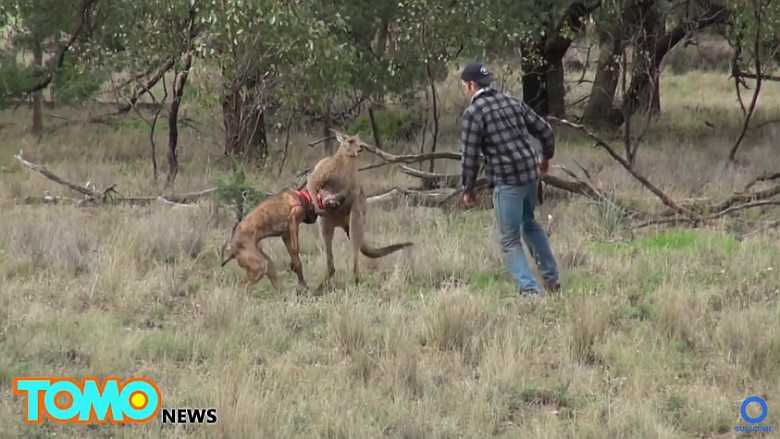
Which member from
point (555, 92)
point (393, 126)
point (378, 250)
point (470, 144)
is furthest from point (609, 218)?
point (555, 92)

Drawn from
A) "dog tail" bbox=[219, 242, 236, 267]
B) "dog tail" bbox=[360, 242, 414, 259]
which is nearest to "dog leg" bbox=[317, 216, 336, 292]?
"dog tail" bbox=[360, 242, 414, 259]

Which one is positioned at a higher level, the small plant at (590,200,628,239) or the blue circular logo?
the small plant at (590,200,628,239)

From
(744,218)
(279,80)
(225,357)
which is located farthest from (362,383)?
(279,80)

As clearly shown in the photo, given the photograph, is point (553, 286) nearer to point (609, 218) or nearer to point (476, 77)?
point (476, 77)

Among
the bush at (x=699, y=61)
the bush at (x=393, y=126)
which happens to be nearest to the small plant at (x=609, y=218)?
the bush at (x=393, y=126)

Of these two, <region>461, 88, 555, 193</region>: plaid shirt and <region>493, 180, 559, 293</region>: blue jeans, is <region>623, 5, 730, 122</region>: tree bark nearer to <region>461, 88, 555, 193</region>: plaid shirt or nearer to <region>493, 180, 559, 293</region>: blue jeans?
<region>493, 180, 559, 293</region>: blue jeans

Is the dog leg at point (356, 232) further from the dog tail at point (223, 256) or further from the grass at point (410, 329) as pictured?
the dog tail at point (223, 256)

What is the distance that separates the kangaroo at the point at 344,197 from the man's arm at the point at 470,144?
1196 millimetres

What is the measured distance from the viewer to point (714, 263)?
10.0 metres

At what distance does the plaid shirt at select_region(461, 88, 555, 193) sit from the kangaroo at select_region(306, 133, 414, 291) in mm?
1200

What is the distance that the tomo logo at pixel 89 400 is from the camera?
619cm

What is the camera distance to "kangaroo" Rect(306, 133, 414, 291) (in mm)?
9562

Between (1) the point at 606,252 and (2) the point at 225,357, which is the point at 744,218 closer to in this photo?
(1) the point at 606,252

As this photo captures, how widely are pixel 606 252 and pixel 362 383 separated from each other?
438 cm
